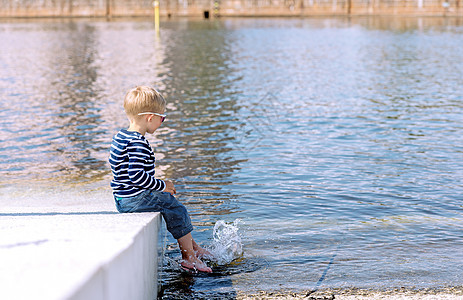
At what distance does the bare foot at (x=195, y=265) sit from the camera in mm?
5410

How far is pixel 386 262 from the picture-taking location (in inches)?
227

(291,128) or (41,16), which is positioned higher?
(41,16)

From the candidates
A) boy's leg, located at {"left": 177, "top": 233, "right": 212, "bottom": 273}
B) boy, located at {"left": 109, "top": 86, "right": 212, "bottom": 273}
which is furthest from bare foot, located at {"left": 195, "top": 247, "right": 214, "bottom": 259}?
boy, located at {"left": 109, "top": 86, "right": 212, "bottom": 273}

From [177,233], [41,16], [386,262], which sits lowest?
→ [386,262]

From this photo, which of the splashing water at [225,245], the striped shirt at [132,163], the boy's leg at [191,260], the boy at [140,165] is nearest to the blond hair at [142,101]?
the boy at [140,165]

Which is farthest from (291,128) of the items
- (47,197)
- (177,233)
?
(177,233)

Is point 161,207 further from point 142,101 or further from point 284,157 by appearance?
point 284,157

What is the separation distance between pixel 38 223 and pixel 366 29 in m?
43.8

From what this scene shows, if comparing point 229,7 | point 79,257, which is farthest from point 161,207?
point 229,7

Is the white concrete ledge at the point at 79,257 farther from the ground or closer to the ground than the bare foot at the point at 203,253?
farther from the ground

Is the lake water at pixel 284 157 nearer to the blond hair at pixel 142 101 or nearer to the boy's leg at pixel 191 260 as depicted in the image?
the boy's leg at pixel 191 260

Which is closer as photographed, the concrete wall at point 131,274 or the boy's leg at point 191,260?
the concrete wall at point 131,274

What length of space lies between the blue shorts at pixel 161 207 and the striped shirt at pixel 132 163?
0.05m

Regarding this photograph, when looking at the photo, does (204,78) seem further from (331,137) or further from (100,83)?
(331,137)
